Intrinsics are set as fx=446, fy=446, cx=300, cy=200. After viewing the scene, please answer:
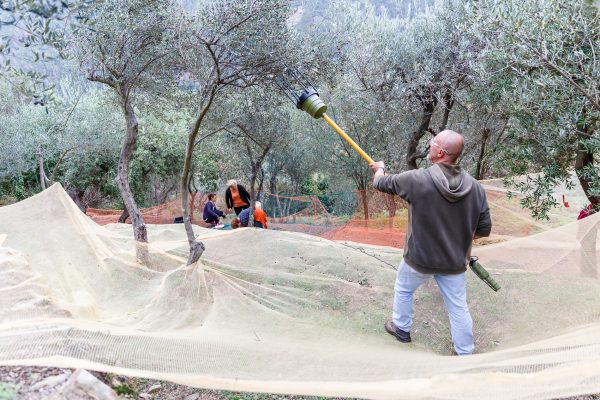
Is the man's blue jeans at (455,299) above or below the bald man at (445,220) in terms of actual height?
below

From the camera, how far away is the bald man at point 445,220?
3527mm

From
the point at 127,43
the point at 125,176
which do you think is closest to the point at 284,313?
the point at 125,176

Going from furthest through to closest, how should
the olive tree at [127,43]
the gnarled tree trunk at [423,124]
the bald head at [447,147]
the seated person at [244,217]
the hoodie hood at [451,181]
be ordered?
the seated person at [244,217]
the gnarled tree trunk at [423,124]
the olive tree at [127,43]
the bald head at [447,147]
the hoodie hood at [451,181]

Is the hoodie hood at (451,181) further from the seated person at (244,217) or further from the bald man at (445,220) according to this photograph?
the seated person at (244,217)

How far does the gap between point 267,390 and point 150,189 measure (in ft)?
71.9

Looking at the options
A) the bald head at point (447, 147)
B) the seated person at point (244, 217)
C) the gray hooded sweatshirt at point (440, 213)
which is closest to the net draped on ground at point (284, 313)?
the gray hooded sweatshirt at point (440, 213)

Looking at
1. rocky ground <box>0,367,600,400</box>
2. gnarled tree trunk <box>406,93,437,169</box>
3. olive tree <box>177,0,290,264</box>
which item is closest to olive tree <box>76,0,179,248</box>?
olive tree <box>177,0,290,264</box>

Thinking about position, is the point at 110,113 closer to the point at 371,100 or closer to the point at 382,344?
the point at 371,100

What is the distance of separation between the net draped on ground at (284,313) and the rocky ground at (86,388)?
359 millimetres

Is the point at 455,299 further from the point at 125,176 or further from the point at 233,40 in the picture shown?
the point at 125,176

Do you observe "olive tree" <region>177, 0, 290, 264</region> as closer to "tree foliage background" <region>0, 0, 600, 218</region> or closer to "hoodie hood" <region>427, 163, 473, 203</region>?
"tree foliage background" <region>0, 0, 600, 218</region>

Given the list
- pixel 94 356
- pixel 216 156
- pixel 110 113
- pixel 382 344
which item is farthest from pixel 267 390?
pixel 216 156

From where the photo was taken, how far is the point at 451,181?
11.6 ft

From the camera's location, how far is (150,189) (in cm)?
2302
